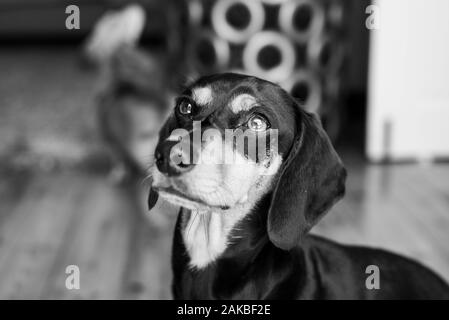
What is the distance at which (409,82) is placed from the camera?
114 inches

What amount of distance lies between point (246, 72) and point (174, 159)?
5.90 ft

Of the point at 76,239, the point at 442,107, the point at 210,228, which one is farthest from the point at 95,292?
the point at 442,107

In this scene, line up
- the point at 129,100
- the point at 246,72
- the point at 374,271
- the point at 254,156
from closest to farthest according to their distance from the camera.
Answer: the point at 254,156 < the point at 374,271 < the point at 129,100 < the point at 246,72

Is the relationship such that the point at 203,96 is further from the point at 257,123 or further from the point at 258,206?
the point at 258,206

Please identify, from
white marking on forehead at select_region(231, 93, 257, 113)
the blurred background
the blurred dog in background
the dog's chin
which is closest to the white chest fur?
the dog's chin

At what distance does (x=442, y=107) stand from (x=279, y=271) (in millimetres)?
1873

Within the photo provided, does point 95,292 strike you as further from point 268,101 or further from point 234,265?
point 268,101

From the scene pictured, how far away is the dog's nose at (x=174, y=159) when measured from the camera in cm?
116

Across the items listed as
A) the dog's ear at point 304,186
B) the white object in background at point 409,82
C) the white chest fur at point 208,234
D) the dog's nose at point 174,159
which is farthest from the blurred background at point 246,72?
the dog's nose at point 174,159

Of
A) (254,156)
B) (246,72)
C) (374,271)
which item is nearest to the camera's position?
(254,156)

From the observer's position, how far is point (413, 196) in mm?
2688

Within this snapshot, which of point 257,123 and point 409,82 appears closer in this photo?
point 257,123

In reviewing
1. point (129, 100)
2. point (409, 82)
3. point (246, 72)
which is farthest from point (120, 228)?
point (409, 82)

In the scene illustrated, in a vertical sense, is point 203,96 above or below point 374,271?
above
